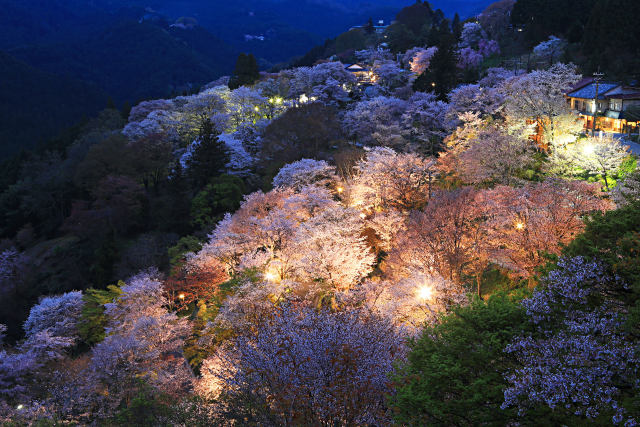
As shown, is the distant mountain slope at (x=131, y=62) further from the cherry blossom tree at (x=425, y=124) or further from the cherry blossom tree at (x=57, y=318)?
the cherry blossom tree at (x=57, y=318)

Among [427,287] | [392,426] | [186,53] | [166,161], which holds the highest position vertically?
[186,53]

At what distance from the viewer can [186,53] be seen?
554ft

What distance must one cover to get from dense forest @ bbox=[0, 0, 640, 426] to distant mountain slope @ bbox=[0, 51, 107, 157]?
3892 centimetres

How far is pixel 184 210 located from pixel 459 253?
2771 centimetres

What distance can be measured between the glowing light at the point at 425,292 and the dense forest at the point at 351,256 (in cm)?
12

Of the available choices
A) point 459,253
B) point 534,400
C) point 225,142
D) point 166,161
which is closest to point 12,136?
point 166,161

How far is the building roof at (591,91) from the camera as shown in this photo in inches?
1272

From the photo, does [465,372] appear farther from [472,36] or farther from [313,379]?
[472,36]

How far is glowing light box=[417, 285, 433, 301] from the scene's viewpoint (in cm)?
1705

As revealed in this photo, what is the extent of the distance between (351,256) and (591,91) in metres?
26.6

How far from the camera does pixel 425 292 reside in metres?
17.0

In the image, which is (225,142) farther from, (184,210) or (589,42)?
(589,42)

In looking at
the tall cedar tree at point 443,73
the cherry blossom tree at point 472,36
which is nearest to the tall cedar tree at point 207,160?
the tall cedar tree at point 443,73

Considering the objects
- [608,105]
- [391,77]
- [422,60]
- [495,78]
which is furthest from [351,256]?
[422,60]
